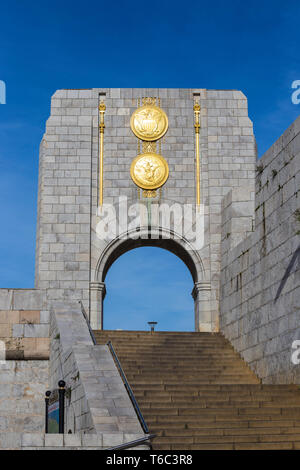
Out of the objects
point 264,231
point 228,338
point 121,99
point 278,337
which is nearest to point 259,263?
point 264,231

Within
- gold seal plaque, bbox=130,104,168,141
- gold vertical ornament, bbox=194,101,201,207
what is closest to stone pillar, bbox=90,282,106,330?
gold vertical ornament, bbox=194,101,201,207

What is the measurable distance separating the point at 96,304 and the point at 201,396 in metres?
8.22

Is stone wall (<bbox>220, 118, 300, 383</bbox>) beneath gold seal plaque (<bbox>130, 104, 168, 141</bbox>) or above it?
beneath

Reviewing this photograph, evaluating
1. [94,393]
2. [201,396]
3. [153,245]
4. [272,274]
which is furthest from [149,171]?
[94,393]

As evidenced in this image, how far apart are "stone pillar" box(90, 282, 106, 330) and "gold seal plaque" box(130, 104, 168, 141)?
4.62 meters

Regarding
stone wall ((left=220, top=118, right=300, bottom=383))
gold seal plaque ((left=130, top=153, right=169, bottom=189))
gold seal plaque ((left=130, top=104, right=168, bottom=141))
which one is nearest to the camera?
stone wall ((left=220, top=118, right=300, bottom=383))

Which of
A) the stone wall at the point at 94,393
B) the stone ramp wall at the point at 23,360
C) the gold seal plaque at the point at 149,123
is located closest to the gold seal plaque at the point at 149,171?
the gold seal plaque at the point at 149,123

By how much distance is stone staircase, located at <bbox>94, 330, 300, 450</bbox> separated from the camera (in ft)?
30.6

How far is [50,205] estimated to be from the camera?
19.8 m

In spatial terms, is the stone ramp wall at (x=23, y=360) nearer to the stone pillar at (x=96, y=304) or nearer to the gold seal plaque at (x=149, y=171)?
the stone pillar at (x=96, y=304)

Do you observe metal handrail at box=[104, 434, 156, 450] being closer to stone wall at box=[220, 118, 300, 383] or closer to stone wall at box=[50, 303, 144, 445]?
stone wall at box=[50, 303, 144, 445]
